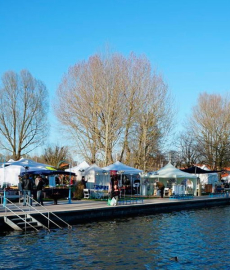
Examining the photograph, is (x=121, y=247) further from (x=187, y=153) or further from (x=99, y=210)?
(x=187, y=153)

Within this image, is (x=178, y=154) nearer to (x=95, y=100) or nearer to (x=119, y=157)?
(x=119, y=157)

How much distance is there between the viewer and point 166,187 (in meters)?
35.4

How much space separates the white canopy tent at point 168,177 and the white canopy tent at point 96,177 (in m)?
3.19

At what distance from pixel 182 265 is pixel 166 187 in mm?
23812

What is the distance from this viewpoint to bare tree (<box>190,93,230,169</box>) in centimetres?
4784

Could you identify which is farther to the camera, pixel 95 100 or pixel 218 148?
pixel 218 148

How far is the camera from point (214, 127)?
48.2 meters

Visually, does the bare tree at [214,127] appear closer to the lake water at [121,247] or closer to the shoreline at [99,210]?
the shoreline at [99,210]

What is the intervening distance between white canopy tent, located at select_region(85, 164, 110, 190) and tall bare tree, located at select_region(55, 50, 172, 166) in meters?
2.94

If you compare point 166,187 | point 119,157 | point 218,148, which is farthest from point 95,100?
point 218,148

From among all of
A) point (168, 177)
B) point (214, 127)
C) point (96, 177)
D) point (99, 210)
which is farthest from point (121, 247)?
point (214, 127)

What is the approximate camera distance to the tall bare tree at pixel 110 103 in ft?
122

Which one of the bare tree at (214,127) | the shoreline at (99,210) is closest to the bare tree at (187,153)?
the bare tree at (214,127)

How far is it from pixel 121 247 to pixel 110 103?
2394 cm
